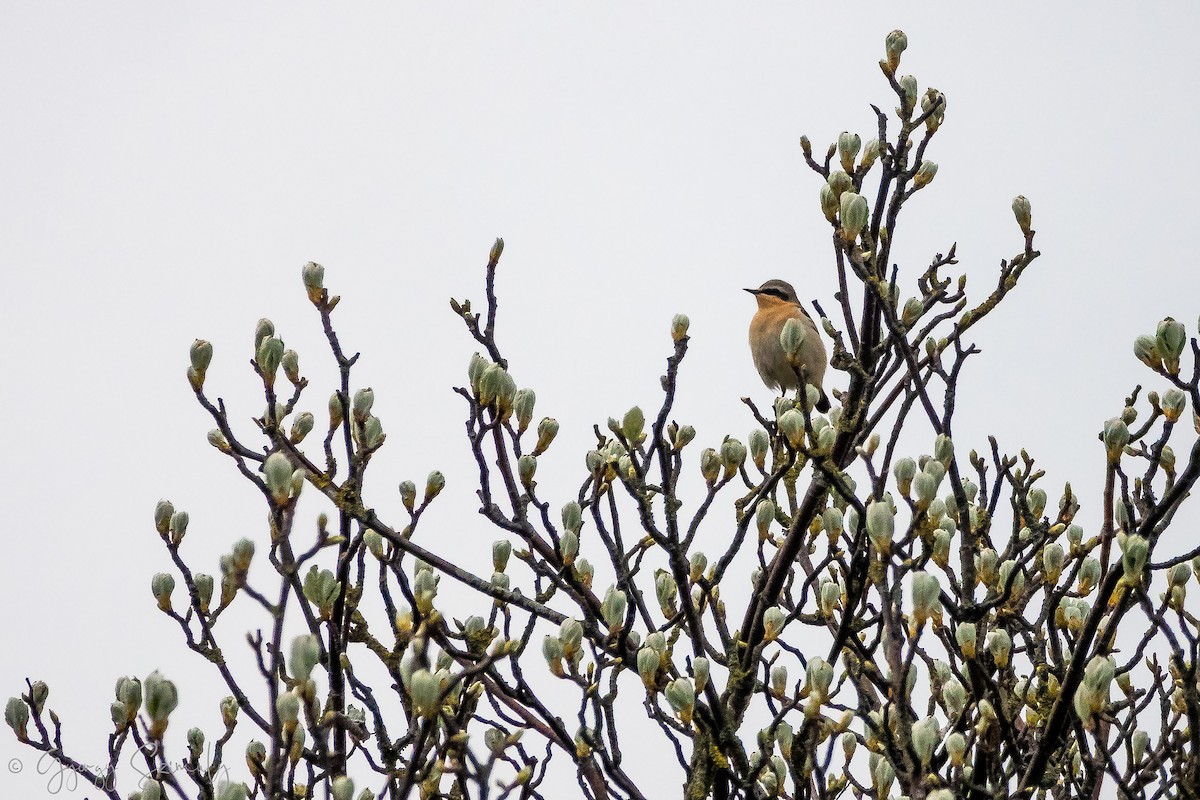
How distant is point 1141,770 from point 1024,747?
41 centimetres

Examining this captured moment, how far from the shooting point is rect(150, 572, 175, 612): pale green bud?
12.0 ft

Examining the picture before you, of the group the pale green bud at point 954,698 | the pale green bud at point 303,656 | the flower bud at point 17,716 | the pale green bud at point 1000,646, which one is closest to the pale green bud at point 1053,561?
the pale green bud at point 1000,646


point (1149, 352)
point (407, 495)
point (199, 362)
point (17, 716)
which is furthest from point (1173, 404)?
point (17, 716)

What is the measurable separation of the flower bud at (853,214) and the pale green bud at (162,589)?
231 centimetres

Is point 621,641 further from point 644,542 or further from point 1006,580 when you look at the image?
point 1006,580

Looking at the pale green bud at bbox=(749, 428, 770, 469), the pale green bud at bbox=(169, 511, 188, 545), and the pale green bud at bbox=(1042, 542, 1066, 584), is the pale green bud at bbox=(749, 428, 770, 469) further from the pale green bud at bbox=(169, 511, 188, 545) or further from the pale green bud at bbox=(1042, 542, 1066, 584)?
the pale green bud at bbox=(169, 511, 188, 545)

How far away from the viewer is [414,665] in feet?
8.71

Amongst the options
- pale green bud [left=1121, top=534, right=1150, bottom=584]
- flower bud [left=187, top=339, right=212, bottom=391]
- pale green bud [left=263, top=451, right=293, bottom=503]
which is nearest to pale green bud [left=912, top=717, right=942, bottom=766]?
pale green bud [left=1121, top=534, right=1150, bottom=584]

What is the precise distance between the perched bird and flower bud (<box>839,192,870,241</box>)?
382cm

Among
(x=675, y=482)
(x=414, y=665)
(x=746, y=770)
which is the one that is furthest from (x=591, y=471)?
(x=414, y=665)

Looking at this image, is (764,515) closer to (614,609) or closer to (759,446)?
(759,446)

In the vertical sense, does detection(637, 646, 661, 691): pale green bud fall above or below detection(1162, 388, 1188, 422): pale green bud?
below

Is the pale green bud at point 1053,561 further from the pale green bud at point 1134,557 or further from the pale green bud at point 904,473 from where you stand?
the pale green bud at point 1134,557

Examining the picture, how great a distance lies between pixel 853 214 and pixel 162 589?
7.74ft
